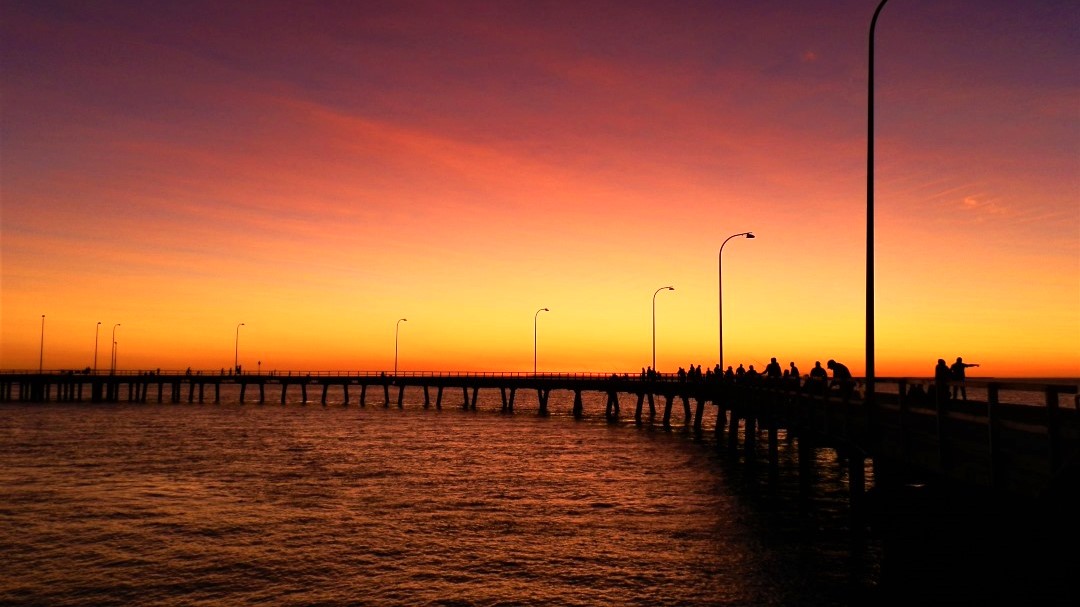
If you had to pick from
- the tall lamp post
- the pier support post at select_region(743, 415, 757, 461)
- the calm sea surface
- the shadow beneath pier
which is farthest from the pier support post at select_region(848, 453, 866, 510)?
the pier support post at select_region(743, 415, 757, 461)

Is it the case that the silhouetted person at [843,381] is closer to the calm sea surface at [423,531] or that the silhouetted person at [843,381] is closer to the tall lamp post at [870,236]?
the tall lamp post at [870,236]

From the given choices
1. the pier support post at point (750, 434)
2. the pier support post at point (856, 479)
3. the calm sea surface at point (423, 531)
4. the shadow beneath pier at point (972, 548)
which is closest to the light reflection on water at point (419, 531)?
the calm sea surface at point (423, 531)

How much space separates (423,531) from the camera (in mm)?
23812

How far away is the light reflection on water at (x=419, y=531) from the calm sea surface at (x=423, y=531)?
0.27 feet

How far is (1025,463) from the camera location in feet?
37.3

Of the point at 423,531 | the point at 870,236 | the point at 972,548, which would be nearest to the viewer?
the point at 972,548

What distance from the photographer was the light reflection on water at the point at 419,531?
17484mm

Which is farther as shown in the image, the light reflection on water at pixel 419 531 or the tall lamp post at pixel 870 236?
the tall lamp post at pixel 870 236

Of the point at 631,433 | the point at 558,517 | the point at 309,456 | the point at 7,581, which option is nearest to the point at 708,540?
the point at 558,517

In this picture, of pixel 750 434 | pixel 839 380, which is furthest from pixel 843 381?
pixel 750 434

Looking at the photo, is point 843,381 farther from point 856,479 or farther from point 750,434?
point 750,434

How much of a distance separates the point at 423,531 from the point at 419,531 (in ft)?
0.38

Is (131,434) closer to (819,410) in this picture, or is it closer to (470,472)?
(470,472)

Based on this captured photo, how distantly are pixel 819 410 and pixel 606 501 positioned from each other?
8.10m
